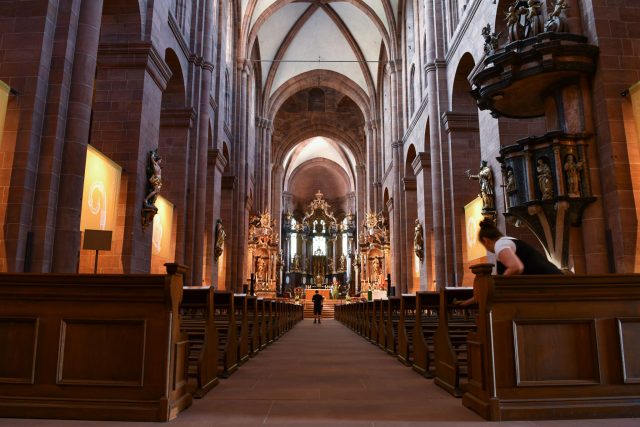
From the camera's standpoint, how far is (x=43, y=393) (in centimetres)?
365

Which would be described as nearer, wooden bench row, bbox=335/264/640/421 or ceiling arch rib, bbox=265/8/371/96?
wooden bench row, bbox=335/264/640/421

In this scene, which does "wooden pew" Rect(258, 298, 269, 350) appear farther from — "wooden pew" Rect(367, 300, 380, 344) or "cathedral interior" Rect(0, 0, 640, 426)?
"wooden pew" Rect(367, 300, 380, 344)

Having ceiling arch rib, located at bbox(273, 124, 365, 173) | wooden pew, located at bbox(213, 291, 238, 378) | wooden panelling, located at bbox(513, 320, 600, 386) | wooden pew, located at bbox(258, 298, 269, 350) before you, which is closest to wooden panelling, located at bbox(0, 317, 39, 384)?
wooden pew, located at bbox(213, 291, 238, 378)

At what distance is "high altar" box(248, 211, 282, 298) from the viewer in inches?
1099

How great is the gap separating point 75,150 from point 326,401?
4.93 meters

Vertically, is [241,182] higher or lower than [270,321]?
higher

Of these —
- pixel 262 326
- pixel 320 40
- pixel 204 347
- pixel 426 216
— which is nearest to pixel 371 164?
pixel 320 40

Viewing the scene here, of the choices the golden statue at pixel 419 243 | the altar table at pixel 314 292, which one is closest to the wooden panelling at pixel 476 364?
the golden statue at pixel 419 243

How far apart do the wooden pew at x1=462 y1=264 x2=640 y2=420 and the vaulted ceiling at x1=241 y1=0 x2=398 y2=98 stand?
23.1 m

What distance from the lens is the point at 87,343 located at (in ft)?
12.2

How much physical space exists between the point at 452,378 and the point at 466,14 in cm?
1060

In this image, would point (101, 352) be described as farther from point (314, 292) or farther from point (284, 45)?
point (314, 292)

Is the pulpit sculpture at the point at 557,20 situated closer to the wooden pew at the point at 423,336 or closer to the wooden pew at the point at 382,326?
the wooden pew at the point at 423,336

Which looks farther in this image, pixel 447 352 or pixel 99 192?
pixel 99 192
